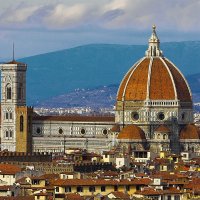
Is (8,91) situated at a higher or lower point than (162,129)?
higher

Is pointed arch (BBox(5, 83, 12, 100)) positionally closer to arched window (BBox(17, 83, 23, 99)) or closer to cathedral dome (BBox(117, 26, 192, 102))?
arched window (BBox(17, 83, 23, 99))

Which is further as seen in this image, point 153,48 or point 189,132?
point 153,48

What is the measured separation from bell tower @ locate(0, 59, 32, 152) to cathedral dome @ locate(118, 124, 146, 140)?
10.6 metres

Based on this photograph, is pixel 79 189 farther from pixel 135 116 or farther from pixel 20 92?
pixel 20 92

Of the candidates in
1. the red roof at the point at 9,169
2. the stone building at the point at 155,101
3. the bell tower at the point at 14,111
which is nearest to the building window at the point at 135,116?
the stone building at the point at 155,101

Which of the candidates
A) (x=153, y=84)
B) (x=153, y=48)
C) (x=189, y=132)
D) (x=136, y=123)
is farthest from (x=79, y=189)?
(x=153, y=48)

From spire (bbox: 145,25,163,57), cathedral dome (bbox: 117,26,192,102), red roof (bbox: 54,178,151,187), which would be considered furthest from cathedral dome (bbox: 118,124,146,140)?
red roof (bbox: 54,178,151,187)

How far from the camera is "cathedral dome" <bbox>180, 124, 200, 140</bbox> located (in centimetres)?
13488

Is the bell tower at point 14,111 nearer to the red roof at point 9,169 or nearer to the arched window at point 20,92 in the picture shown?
the arched window at point 20,92

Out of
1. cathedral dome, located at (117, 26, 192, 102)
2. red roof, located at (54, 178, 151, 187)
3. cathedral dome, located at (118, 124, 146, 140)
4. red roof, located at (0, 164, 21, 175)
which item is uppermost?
cathedral dome, located at (117, 26, 192, 102)

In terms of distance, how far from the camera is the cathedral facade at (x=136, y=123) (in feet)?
443

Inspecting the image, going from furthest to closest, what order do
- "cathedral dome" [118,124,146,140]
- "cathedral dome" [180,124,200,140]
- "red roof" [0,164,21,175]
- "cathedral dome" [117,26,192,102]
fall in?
"cathedral dome" [117,26,192,102] → "cathedral dome" [180,124,200,140] → "cathedral dome" [118,124,146,140] → "red roof" [0,164,21,175]

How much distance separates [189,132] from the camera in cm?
13575

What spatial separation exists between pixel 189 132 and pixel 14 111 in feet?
55.3
